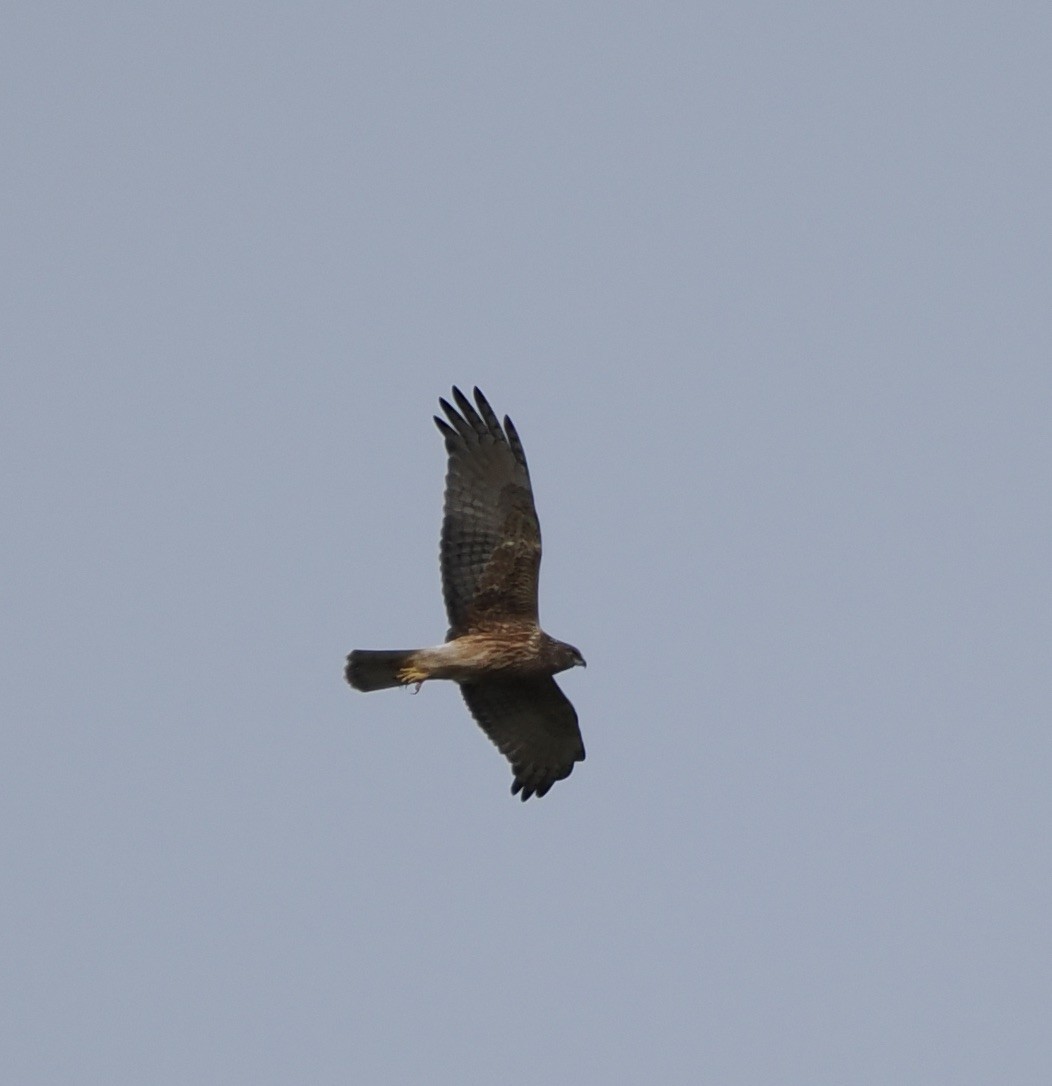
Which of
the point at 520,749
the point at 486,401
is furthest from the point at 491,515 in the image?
the point at 520,749

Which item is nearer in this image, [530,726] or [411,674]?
[411,674]

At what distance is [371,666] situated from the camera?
16547mm

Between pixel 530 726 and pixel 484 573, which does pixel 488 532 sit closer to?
pixel 484 573

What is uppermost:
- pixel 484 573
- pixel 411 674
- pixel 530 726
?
pixel 484 573

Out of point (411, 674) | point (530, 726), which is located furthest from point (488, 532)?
point (530, 726)

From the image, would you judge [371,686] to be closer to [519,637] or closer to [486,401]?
[519,637]

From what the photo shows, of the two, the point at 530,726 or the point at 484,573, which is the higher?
the point at 484,573

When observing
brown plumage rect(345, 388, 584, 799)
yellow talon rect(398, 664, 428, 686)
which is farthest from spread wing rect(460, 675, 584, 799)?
yellow talon rect(398, 664, 428, 686)

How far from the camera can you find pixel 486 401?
16.9 meters

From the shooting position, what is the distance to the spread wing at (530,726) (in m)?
17.3

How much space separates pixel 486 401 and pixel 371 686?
2.29m

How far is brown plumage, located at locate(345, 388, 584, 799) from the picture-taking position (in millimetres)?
16672

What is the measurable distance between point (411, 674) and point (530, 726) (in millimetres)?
1376

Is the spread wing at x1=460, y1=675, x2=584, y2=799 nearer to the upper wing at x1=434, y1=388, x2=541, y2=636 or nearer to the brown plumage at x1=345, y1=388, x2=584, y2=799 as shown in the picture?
the brown plumage at x1=345, y1=388, x2=584, y2=799
